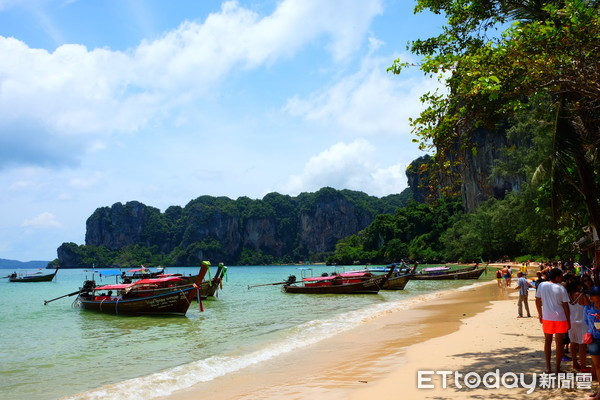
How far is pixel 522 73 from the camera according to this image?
5727 millimetres

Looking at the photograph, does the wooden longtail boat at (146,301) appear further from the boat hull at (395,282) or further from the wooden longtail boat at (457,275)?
the wooden longtail boat at (457,275)

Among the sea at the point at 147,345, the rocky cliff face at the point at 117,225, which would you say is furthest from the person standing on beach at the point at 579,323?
the rocky cliff face at the point at 117,225

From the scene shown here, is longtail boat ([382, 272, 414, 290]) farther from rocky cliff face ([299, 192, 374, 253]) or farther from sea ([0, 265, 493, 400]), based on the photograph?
rocky cliff face ([299, 192, 374, 253])

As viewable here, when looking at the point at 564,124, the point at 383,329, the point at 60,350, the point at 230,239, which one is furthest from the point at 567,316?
the point at 230,239

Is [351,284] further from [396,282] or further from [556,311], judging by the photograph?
[556,311]

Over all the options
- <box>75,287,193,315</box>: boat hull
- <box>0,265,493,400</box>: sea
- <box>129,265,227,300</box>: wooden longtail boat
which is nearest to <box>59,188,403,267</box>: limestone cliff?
<box>129,265,227,300</box>: wooden longtail boat

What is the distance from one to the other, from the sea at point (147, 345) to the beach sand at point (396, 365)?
95 centimetres

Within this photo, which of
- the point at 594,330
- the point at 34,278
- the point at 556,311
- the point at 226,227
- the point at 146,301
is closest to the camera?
the point at 594,330

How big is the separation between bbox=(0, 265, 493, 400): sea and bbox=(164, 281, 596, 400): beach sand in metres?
0.95

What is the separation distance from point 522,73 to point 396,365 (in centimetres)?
599

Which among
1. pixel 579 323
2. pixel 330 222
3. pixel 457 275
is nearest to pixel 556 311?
pixel 579 323

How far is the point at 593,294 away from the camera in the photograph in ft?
17.3

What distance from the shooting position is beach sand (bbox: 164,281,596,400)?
22.4ft

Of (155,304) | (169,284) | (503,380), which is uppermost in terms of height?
(169,284)
